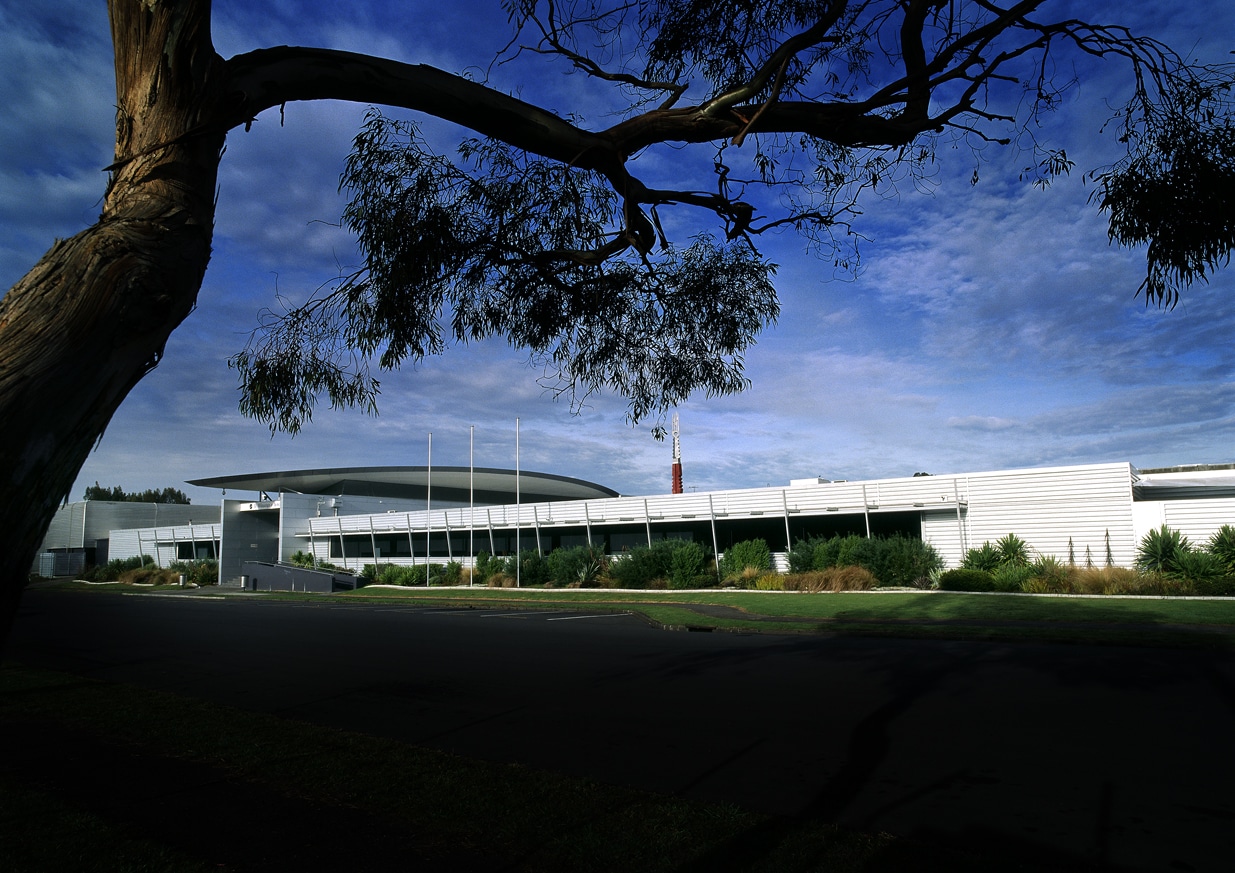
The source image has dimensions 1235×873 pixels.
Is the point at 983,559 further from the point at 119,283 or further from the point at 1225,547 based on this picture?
the point at 119,283

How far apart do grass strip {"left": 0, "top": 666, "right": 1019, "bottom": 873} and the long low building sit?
89.9ft

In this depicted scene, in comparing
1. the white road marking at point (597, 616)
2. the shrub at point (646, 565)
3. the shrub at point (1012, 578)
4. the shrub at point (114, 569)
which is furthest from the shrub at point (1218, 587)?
the shrub at point (114, 569)

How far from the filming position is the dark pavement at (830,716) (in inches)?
234

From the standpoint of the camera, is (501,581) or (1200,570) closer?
(1200,570)

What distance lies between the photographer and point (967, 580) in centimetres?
2739

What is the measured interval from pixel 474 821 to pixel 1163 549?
26.7 m

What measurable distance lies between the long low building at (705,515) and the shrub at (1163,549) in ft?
4.66

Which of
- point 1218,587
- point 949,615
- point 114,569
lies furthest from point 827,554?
point 114,569

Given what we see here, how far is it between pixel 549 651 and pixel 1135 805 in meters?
11.0

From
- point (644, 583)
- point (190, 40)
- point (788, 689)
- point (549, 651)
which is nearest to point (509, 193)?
point (190, 40)

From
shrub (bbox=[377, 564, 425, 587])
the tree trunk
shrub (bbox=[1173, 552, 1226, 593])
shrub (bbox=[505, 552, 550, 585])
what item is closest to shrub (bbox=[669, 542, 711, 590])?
shrub (bbox=[505, 552, 550, 585])

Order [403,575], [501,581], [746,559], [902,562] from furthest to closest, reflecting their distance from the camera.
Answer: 1. [403,575]
2. [501,581]
3. [746,559]
4. [902,562]

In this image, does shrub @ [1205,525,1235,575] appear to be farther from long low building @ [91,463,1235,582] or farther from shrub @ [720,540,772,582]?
shrub @ [720,540,772,582]

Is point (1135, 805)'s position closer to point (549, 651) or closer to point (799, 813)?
point (799, 813)
